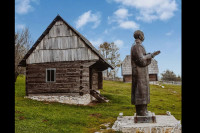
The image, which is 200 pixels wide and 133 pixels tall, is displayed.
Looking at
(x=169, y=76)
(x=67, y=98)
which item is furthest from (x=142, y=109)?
(x=169, y=76)

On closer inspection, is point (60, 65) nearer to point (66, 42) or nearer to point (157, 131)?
point (66, 42)

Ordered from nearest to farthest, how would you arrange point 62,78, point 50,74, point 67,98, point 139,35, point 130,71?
point 139,35
point 67,98
point 62,78
point 50,74
point 130,71

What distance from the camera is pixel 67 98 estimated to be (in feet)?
60.1

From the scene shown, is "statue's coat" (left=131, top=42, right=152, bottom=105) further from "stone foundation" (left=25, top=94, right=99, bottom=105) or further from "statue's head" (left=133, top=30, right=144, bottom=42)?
"stone foundation" (left=25, top=94, right=99, bottom=105)

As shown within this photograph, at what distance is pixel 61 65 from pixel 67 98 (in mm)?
2938

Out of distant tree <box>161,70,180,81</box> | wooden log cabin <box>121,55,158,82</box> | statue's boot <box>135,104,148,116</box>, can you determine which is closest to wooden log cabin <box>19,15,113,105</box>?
statue's boot <box>135,104,148,116</box>

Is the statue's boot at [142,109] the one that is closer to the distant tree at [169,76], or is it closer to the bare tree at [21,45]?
the bare tree at [21,45]

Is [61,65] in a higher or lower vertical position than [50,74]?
higher

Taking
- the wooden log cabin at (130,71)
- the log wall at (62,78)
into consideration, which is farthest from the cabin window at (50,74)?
the wooden log cabin at (130,71)

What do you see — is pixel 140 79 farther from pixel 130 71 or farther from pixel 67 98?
pixel 130 71

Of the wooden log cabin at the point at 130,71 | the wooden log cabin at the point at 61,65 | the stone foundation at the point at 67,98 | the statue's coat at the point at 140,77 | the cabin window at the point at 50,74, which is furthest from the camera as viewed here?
the wooden log cabin at the point at 130,71

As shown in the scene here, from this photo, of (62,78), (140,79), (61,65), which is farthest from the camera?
(61,65)

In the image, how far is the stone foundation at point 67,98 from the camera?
59.1ft
